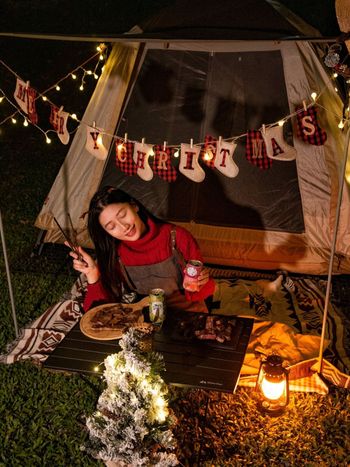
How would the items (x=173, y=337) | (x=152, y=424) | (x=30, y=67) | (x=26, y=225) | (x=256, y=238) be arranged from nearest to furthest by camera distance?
(x=152, y=424) < (x=173, y=337) < (x=256, y=238) < (x=26, y=225) < (x=30, y=67)

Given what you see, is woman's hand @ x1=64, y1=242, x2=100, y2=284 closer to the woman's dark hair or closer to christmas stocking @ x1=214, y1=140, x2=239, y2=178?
the woman's dark hair

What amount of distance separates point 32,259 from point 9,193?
201 centimetres

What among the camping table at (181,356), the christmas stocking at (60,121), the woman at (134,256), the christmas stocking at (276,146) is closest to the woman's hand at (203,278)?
the woman at (134,256)

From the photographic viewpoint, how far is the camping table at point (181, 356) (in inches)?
123

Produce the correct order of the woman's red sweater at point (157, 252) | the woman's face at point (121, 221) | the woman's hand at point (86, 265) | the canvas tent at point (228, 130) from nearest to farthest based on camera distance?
the woman's face at point (121, 221) → the woman's hand at point (86, 265) → the woman's red sweater at point (157, 252) → the canvas tent at point (228, 130)

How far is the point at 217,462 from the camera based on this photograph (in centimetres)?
345

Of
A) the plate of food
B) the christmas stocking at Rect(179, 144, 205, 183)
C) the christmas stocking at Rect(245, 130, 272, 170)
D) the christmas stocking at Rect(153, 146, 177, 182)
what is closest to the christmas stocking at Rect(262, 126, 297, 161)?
the christmas stocking at Rect(245, 130, 272, 170)

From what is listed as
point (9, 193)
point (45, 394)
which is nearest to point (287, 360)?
point (45, 394)

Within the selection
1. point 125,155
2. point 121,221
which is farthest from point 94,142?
point 121,221

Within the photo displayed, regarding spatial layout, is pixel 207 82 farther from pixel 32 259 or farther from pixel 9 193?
pixel 9 193

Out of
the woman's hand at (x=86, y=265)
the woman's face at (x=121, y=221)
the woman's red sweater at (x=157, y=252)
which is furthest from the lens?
the woman's red sweater at (x=157, y=252)

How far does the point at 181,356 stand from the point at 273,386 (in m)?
0.74

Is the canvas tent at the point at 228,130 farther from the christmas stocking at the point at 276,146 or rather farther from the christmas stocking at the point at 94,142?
the christmas stocking at the point at 276,146

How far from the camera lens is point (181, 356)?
328 cm
